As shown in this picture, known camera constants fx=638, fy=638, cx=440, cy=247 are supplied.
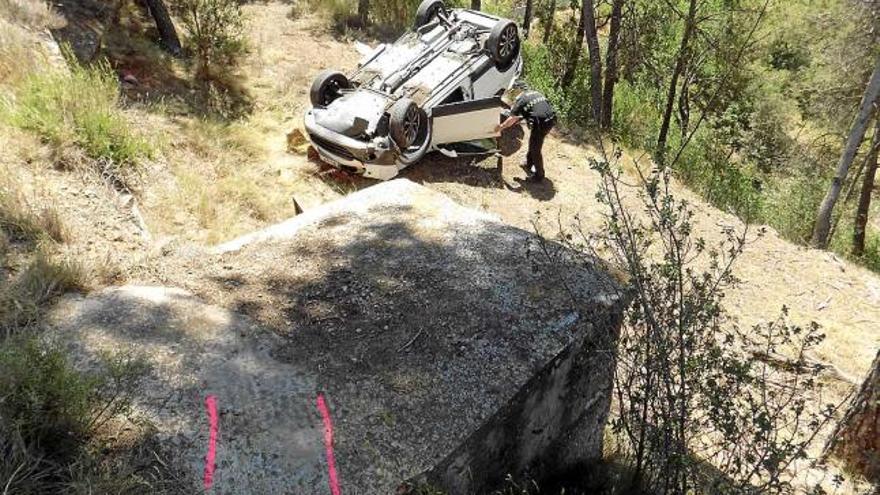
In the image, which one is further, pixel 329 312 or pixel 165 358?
pixel 329 312

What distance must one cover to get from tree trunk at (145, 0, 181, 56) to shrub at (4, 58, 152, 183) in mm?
4546

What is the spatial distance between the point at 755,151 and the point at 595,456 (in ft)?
51.4

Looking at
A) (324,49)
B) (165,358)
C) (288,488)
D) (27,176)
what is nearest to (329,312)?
(165,358)

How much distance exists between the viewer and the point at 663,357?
3.18 meters

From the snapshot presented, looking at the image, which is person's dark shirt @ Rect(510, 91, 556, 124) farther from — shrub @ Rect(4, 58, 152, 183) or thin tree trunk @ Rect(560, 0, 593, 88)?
shrub @ Rect(4, 58, 152, 183)

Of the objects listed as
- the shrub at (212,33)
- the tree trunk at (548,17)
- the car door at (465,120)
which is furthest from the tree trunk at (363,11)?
the car door at (465,120)

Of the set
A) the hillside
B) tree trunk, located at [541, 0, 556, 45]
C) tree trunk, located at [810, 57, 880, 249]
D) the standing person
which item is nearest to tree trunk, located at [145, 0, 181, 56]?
the hillside

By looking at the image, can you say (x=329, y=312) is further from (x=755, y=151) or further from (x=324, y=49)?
(x=755, y=151)

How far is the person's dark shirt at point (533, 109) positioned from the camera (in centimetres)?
913

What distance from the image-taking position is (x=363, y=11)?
14.0 m

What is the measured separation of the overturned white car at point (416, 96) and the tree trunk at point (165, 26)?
3.19 metres

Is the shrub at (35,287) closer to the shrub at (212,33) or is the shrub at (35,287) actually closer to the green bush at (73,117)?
the green bush at (73,117)

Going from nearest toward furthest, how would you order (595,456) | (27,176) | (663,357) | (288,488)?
(288,488)
(663,357)
(595,456)
(27,176)

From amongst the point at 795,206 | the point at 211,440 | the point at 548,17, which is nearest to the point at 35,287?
the point at 211,440
